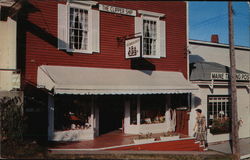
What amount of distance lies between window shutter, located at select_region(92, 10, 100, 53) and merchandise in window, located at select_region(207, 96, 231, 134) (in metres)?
6.41

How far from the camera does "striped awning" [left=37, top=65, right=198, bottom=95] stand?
37.8ft

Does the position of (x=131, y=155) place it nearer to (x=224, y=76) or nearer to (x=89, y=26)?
(x=89, y=26)

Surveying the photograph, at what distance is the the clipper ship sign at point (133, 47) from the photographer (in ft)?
43.9

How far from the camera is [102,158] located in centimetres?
988

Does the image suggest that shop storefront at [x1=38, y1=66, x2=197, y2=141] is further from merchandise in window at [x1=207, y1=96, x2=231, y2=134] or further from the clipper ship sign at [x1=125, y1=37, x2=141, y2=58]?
merchandise in window at [x1=207, y1=96, x2=231, y2=134]

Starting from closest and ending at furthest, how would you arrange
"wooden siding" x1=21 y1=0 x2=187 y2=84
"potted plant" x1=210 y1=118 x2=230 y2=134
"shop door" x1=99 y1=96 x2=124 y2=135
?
"wooden siding" x1=21 y1=0 x2=187 y2=84, "shop door" x1=99 y1=96 x2=124 y2=135, "potted plant" x1=210 y1=118 x2=230 y2=134

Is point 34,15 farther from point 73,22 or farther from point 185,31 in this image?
point 185,31

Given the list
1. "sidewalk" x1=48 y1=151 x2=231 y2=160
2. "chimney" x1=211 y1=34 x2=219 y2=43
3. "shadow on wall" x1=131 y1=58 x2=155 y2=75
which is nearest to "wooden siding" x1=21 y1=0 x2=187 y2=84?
"shadow on wall" x1=131 y1=58 x2=155 y2=75

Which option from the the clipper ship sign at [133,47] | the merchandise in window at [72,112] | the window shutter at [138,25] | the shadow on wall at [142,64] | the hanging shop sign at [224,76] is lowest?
the merchandise in window at [72,112]

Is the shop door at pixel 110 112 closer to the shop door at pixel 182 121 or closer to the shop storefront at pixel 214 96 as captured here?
the shop door at pixel 182 121

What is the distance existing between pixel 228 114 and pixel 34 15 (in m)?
10.9

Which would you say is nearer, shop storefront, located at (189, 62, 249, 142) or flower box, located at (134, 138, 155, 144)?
flower box, located at (134, 138, 155, 144)

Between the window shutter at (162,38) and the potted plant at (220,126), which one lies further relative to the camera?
the potted plant at (220,126)

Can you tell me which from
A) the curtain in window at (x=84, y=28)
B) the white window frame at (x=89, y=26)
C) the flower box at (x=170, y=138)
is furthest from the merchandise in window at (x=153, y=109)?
the curtain in window at (x=84, y=28)
